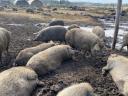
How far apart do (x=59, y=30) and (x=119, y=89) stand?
27.9 feet

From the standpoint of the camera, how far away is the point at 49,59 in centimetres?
1239

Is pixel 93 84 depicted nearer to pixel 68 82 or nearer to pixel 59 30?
pixel 68 82

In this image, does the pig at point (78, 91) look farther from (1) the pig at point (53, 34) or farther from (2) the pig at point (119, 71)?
(1) the pig at point (53, 34)

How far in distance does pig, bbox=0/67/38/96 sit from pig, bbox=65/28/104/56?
4470 millimetres

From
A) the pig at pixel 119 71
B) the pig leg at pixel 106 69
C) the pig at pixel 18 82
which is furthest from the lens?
the pig leg at pixel 106 69

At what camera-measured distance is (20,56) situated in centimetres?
1300

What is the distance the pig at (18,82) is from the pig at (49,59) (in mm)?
1145

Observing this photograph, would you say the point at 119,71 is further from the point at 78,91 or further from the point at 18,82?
the point at 18,82

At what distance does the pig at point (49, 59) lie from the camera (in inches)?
465

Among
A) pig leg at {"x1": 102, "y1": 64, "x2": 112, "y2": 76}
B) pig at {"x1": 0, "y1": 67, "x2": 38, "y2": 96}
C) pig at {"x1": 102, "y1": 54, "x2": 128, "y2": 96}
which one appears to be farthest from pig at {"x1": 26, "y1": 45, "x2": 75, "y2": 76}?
pig at {"x1": 102, "y1": 54, "x2": 128, "y2": 96}

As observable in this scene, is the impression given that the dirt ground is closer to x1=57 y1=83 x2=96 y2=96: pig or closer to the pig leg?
the pig leg

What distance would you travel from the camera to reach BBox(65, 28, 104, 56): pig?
48.0 feet

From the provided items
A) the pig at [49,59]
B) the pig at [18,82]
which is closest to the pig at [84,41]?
the pig at [49,59]

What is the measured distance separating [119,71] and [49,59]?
2.33m
